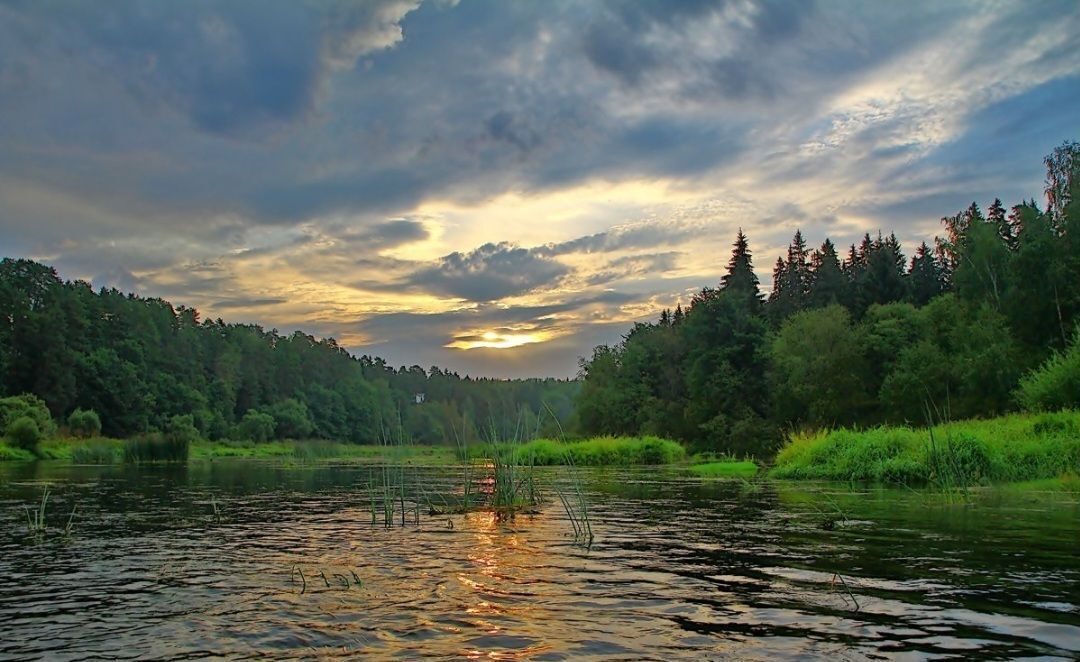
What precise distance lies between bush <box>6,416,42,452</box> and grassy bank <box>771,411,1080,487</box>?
59880 millimetres

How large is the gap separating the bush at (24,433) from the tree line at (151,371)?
1012 centimetres

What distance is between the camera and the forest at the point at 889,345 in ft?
192

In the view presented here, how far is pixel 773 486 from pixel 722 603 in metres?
21.7

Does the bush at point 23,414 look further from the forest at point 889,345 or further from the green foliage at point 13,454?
the forest at point 889,345

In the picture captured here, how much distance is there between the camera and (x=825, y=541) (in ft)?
45.7

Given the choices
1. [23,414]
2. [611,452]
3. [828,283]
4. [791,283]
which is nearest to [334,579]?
[611,452]

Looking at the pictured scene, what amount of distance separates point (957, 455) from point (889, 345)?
5073cm

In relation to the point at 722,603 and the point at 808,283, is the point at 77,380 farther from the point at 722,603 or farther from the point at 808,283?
the point at 722,603

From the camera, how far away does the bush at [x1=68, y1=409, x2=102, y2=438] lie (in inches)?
3442

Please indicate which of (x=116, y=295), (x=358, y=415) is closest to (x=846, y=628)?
(x=116, y=295)

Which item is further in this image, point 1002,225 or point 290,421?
point 290,421

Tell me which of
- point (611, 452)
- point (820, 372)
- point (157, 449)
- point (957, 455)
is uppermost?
point (820, 372)

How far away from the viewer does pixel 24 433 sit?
210 feet

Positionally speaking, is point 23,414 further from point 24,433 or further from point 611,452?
point 611,452
